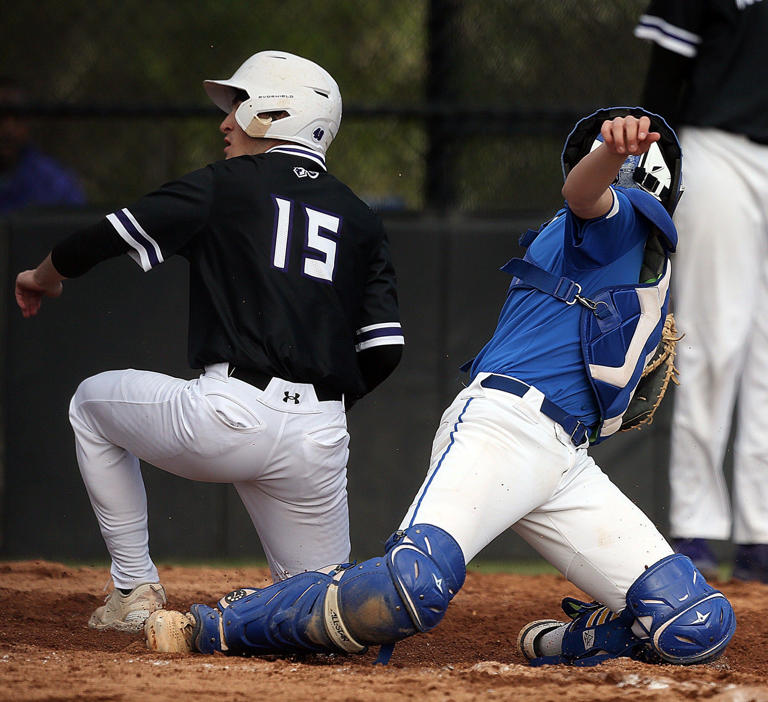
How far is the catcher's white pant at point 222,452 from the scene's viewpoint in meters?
3.47

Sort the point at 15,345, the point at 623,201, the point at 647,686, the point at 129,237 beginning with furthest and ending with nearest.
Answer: the point at 15,345 < the point at 129,237 < the point at 623,201 < the point at 647,686

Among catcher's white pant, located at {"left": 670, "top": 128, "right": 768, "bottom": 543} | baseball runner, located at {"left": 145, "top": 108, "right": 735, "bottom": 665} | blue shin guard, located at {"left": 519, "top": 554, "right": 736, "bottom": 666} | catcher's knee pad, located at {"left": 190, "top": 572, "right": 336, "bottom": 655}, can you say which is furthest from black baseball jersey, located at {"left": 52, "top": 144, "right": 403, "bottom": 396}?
catcher's white pant, located at {"left": 670, "top": 128, "right": 768, "bottom": 543}

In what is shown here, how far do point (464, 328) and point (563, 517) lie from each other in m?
2.75

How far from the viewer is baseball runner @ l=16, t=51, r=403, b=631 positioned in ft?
11.5

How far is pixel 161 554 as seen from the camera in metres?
5.95

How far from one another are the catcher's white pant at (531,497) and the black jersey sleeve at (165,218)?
0.89 m

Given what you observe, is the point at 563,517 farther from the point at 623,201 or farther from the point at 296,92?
the point at 296,92

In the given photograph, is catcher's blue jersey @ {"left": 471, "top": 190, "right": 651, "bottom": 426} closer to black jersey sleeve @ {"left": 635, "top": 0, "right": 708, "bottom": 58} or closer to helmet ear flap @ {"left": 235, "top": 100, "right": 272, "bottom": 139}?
helmet ear flap @ {"left": 235, "top": 100, "right": 272, "bottom": 139}

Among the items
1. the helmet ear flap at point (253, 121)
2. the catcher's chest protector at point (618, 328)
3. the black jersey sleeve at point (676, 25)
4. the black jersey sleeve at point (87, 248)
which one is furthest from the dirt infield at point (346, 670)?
the black jersey sleeve at point (676, 25)

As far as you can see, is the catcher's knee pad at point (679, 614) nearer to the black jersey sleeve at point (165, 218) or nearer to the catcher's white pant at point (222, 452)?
the catcher's white pant at point (222, 452)

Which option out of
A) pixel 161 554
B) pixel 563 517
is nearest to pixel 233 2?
pixel 161 554

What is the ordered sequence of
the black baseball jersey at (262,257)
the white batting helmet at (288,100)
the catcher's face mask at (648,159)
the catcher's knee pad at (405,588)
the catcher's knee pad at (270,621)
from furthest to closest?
the white batting helmet at (288,100) < the black baseball jersey at (262,257) < the catcher's face mask at (648,159) < the catcher's knee pad at (270,621) < the catcher's knee pad at (405,588)

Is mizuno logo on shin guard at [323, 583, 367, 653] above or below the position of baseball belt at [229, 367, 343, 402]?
below

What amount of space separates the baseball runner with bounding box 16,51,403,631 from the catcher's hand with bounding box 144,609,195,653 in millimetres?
405
